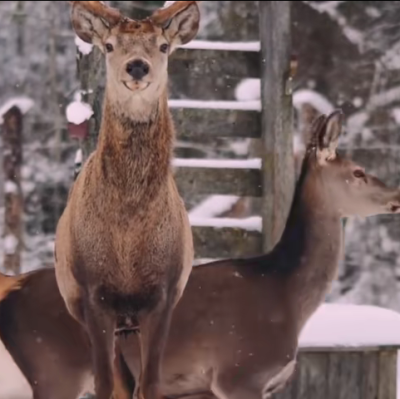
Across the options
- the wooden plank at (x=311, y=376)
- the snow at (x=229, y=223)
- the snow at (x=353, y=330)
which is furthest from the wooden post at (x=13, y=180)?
the wooden plank at (x=311, y=376)

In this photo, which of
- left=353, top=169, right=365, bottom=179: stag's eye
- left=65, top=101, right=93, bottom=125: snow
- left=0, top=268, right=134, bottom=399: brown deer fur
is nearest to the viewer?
left=0, top=268, right=134, bottom=399: brown deer fur

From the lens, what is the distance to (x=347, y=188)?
6184 mm

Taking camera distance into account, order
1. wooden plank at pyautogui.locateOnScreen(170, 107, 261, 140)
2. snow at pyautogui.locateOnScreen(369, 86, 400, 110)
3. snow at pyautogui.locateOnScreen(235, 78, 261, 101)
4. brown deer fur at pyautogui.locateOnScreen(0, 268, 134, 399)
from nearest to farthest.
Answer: brown deer fur at pyautogui.locateOnScreen(0, 268, 134, 399) < wooden plank at pyautogui.locateOnScreen(170, 107, 261, 140) < snow at pyautogui.locateOnScreen(235, 78, 261, 101) < snow at pyautogui.locateOnScreen(369, 86, 400, 110)

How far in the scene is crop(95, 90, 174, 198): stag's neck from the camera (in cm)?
475

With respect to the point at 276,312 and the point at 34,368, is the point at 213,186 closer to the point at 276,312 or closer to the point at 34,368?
the point at 276,312

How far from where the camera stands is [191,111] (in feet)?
24.6

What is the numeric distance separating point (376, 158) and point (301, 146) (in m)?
2.03

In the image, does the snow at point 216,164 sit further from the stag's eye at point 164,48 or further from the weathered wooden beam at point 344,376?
the stag's eye at point 164,48

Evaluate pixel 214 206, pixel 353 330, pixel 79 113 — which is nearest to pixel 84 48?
pixel 79 113

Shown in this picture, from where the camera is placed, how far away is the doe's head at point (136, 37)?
4.61 m

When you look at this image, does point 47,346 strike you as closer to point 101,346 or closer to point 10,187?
point 101,346

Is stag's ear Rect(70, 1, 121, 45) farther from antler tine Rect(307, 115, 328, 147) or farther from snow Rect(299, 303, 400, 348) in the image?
snow Rect(299, 303, 400, 348)

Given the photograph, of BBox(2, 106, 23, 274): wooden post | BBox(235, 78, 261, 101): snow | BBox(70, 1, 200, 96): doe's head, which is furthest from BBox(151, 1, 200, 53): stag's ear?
BBox(2, 106, 23, 274): wooden post

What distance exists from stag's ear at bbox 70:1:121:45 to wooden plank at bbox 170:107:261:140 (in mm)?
2642
